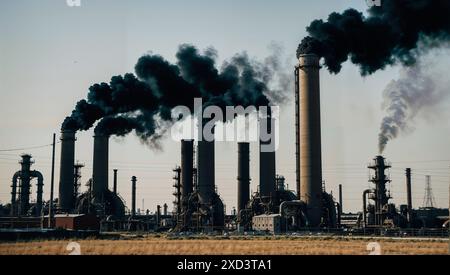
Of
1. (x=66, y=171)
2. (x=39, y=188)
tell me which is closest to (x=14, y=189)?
(x=39, y=188)

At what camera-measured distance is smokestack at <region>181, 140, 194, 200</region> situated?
82.2 metres

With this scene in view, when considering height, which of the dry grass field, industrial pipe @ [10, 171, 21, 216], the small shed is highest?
industrial pipe @ [10, 171, 21, 216]

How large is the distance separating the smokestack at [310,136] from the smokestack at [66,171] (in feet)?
106

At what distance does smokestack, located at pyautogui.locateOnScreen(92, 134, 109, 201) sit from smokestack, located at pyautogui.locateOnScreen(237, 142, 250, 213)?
19865 millimetres

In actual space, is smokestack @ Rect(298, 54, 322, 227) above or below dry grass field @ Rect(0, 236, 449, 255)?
above

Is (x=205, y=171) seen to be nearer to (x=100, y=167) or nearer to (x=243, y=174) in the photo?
(x=243, y=174)

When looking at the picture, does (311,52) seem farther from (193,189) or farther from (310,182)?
(193,189)

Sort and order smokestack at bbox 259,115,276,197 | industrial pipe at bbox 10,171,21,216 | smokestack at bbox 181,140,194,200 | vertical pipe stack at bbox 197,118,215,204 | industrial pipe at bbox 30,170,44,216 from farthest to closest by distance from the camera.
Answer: industrial pipe at bbox 30,170,44,216 < industrial pipe at bbox 10,171,21,216 < smokestack at bbox 181,140,194,200 < smokestack at bbox 259,115,276,197 < vertical pipe stack at bbox 197,118,215,204

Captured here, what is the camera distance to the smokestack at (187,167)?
3236 inches

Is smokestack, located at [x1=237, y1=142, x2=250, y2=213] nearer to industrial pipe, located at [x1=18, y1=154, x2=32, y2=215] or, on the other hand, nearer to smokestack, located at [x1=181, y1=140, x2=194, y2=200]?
smokestack, located at [x1=181, y1=140, x2=194, y2=200]

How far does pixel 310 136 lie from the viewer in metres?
69.4

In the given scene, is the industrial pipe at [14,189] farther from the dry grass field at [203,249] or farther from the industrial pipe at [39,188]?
the dry grass field at [203,249]

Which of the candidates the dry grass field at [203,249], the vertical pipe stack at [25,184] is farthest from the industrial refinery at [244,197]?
the dry grass field at [203,249]

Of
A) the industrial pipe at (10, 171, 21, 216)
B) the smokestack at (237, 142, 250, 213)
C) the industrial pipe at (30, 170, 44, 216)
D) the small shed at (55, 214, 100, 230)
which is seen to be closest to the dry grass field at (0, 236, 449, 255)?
the small shed at (55, 214, 100, 230)
